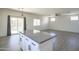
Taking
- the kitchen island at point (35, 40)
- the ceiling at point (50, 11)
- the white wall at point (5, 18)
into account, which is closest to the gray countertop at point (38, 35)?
the kitchen island at point (35, 40)

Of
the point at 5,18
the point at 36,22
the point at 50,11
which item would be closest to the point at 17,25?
the point at 5,18

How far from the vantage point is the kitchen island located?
179 centimetres

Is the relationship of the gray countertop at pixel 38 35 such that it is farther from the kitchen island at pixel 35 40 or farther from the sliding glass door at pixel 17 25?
the sliding glass door at pixel 17 25

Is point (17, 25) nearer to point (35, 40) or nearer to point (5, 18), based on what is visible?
point (5, 18)

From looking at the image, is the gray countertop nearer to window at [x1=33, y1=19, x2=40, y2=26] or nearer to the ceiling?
window at [x1=33, y1=19, x2=40, y2=26]

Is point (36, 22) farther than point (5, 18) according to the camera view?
Yes

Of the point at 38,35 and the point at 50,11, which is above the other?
the point at 50,11

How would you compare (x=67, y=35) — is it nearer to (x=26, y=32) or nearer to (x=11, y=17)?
(x=26, y=32)

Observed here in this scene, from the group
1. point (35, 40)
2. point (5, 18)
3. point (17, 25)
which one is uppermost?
point (5, 18)

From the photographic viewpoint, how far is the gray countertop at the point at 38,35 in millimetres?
1823

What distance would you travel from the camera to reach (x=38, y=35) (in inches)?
74.9

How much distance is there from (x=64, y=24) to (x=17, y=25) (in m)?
0.91

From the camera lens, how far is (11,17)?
182 cm
